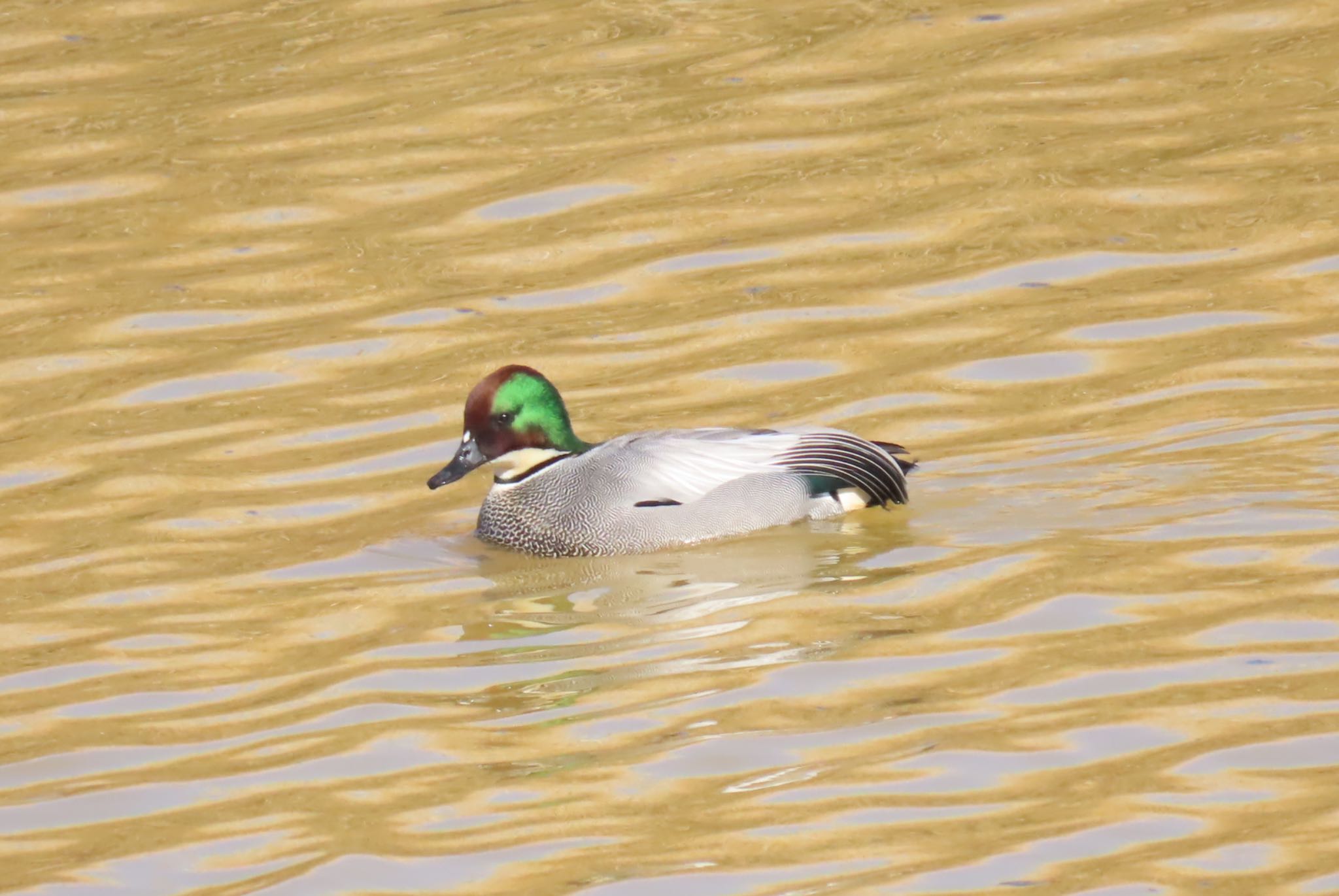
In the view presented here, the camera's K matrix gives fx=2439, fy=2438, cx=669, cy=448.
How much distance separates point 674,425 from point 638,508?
0.86m

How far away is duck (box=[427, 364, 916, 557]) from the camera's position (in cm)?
835

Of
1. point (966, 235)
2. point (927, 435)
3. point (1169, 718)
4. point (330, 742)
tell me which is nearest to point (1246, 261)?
point (966, 235)

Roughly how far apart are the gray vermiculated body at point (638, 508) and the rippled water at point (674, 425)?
0.12 meters

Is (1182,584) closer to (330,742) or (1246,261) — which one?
(330,742)

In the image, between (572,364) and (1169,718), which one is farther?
(572,364)

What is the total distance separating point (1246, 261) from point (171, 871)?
19.4 feet

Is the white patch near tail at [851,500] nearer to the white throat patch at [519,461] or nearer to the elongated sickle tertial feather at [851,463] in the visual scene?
the elongated sickle tertial feather at [851,463]

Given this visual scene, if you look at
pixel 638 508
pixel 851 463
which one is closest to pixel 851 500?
pixel 851 463

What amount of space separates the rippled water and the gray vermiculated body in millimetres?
117

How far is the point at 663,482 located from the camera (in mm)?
8359

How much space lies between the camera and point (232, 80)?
475 inches

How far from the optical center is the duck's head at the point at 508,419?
867 cm

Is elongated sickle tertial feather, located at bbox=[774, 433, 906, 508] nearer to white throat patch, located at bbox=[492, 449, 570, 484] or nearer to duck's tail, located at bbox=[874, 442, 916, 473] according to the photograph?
duck's tail, located at bbox=[874, 442, 916, 473]

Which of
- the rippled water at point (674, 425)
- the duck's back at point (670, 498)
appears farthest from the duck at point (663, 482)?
the rippled water at point (674, 425)
